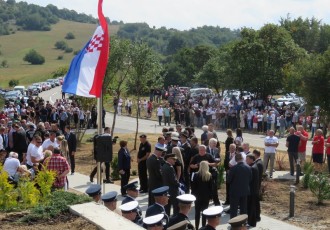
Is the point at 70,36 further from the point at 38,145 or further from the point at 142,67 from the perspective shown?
the point at 38,145

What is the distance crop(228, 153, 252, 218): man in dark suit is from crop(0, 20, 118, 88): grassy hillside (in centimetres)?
9598

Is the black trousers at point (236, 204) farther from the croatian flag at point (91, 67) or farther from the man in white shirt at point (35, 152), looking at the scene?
the man in white shirt at point (35, 152)

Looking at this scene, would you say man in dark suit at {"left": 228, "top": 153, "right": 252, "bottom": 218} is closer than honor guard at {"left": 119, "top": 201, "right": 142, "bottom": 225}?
No

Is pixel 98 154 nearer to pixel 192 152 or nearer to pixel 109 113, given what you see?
pixel 192 152

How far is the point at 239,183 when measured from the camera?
12.8 metres

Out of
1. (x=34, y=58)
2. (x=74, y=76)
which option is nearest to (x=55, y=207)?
(x=74, y=76)

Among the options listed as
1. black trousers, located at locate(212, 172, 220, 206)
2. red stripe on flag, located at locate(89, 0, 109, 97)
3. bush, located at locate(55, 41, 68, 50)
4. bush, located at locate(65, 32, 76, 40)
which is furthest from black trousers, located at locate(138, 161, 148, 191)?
bush, located at locate(65, 32, 76, 40)

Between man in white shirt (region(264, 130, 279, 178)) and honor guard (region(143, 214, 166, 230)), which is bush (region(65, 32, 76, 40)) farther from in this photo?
honor guard (region(143, 214, 166, 230))

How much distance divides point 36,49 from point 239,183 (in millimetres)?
151450

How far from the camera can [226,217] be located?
14375mm

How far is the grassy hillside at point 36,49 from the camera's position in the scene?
119 metres

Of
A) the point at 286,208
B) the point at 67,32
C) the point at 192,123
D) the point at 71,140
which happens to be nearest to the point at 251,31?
Result: the point at 192,123

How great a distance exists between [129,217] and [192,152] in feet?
21.2

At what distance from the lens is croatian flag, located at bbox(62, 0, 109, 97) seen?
1423 centimetres
